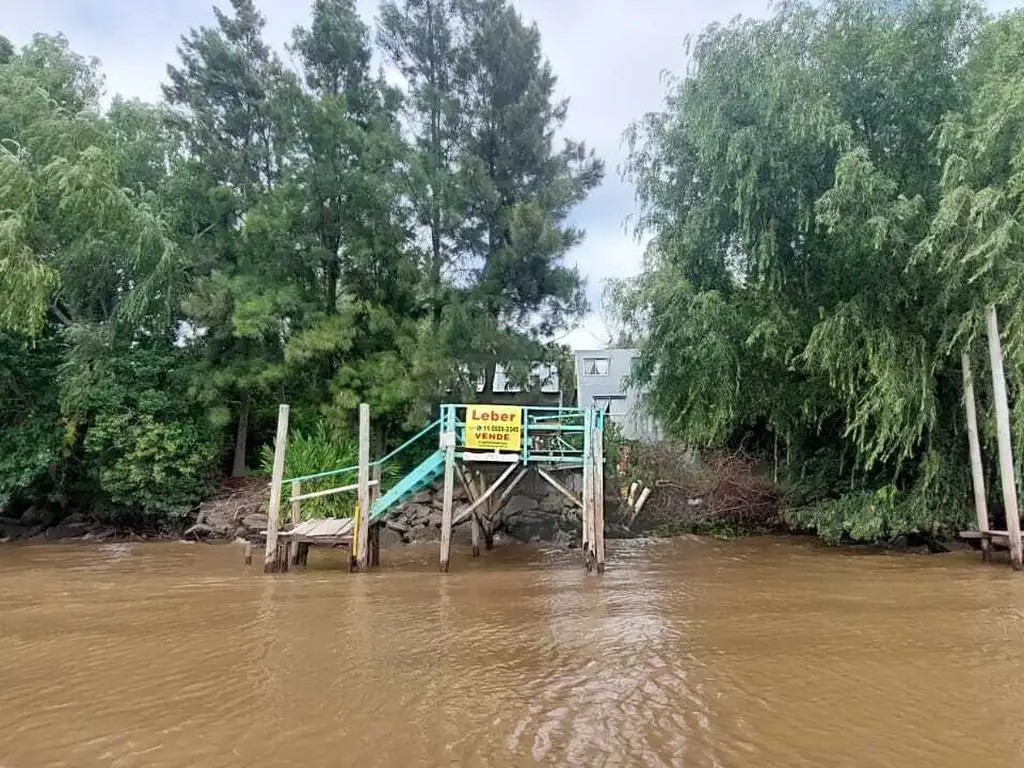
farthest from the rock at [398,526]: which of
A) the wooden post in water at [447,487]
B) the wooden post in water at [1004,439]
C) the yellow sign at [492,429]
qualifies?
the wooden post in water at [1004,439]

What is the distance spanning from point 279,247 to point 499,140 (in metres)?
6.17

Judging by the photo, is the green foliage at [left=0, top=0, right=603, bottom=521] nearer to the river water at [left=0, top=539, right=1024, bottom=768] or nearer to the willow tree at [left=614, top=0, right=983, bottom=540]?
the willow tree at [left=614, top=0, right=983, bottom=540]

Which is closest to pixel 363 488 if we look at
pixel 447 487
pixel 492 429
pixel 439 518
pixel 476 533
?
pixel 447 487

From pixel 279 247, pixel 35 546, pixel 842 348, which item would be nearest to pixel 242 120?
pixel 279 247

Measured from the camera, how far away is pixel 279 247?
1828 centimetres

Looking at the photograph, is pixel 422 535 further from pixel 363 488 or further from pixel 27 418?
pixel 27 418

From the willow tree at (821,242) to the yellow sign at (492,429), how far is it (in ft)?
13.2

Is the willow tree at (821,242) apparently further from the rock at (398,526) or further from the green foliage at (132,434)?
the green foliage at (132,434)

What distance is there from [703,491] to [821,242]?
6.54 meters

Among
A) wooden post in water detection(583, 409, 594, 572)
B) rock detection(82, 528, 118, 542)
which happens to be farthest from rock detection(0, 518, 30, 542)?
wooden post in water detection(583, 409, 594, 572)

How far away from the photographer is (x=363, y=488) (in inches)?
472

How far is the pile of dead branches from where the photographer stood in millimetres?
17344

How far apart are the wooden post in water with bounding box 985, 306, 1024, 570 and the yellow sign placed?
24.8 feet

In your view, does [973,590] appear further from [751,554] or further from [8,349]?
[8,349]
